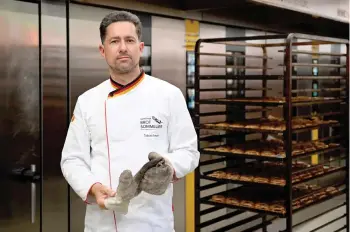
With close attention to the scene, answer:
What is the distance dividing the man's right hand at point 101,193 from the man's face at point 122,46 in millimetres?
451

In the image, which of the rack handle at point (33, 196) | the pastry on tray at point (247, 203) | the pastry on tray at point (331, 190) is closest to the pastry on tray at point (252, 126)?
the pastry on tray at point (247, 203)

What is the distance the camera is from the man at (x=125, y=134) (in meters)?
1.96

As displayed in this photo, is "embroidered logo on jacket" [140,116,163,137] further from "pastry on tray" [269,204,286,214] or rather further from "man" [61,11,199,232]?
"pastry on tray" [269,204,286,214]

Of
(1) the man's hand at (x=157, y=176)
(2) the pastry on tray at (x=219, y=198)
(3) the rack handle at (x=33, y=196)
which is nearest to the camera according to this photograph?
(1) the man's hand at (x=157, y=176)

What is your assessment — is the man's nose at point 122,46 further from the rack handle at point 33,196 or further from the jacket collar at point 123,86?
the rack handle at point 33,196

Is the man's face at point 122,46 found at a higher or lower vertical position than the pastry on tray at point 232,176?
higher

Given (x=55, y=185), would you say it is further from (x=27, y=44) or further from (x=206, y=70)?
(x=206, y=70)

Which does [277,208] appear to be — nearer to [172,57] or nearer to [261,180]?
[261,180]

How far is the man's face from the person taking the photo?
194 centimetres

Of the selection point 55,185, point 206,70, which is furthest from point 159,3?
point 55,185

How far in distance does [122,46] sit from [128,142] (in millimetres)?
370

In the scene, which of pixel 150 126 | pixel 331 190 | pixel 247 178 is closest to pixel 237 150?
pixel 247 178

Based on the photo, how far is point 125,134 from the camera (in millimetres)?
1977

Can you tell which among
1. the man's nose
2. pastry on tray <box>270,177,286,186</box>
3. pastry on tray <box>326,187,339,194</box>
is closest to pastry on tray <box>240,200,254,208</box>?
pastry on tray <box>270,177,286,186</box>
